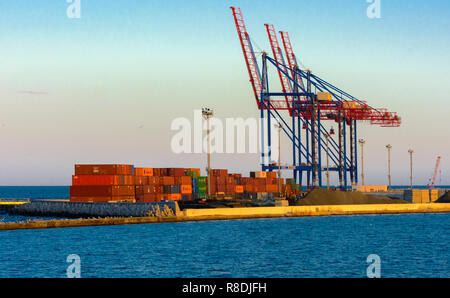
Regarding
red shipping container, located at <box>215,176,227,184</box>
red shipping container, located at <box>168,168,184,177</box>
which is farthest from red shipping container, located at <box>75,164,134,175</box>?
red shipping container, located at <box>215,176,227,184</box>

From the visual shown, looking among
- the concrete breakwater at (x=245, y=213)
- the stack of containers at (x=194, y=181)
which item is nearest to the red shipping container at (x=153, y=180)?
the stack of containers at (x=194, y=181)

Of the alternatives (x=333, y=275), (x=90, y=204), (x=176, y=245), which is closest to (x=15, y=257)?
(x=176, y=245)

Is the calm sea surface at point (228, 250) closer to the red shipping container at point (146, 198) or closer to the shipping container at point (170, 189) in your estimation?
the red shipping container at point (146, 198)

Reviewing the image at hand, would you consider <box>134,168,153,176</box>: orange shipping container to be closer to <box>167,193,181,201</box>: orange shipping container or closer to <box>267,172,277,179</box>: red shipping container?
<box>167,193,181,201</box>: orange shipping container

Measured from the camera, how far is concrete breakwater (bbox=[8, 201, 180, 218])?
3017 inches

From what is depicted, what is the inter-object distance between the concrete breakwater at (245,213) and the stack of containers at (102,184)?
13656 mm

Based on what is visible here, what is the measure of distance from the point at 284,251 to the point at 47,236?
2866cm

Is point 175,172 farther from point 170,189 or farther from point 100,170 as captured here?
point 100,170

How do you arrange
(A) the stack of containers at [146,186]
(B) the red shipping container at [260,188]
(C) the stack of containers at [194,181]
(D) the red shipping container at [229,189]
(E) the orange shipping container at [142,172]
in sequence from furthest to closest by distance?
1. (B) the red shipping container at [260,188]
2. (D) the red shipping container at [229,189]
3. (C) the stack of containers at [194,181]
4. (E) the orange shipping container at [142,172]
5. (A) the stack of containers at [146,186]

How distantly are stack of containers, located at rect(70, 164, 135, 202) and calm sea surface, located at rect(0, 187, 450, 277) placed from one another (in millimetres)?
11341

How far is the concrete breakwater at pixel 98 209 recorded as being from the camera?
76.6m

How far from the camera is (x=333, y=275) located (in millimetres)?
36531

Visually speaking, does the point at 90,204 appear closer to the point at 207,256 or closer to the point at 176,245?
the point at 176,245

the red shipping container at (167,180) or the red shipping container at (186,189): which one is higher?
the red shipping container at (167,180)
